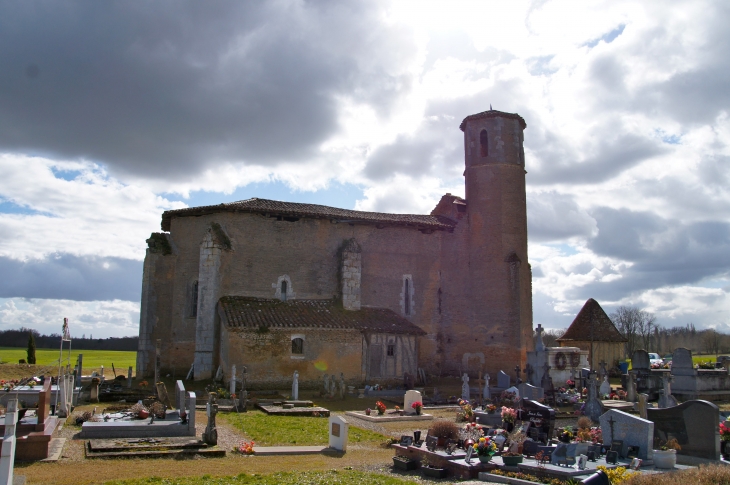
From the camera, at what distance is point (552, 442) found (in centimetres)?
1221

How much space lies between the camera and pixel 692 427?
37.4ft

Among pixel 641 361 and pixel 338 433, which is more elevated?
pixel 641 361

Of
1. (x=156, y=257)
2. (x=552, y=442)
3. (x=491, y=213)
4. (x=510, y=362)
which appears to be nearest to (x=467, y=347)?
(x=510, y=362)

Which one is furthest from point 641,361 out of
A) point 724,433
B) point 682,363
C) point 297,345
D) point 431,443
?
point 431,443

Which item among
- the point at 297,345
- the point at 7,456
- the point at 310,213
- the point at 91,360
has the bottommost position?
the point at 91,360

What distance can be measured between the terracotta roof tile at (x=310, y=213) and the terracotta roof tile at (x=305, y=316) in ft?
13.9

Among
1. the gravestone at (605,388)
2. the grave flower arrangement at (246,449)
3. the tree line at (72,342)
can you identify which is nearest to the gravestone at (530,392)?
the gravestone at (605,388)

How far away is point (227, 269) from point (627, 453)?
783 inches

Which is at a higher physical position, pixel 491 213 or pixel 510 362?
pixel 491 213

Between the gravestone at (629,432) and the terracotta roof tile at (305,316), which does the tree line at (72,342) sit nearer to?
the terracotta roof tile at (305,316)

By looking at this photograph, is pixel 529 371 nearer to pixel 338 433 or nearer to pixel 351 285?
A: pixel 351 285

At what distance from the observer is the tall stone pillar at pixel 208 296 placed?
25.7 m

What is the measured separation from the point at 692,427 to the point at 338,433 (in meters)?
7.23

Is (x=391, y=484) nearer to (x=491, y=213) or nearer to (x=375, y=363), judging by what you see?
(x=375, y=363)
